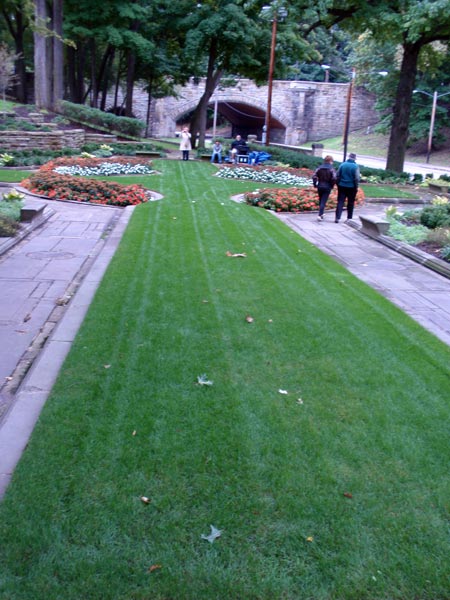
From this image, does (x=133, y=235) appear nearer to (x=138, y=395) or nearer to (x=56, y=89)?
(x=138, y=395)

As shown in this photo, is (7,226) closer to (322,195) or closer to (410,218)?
(322,195)

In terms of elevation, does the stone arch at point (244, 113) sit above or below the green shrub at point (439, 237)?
above

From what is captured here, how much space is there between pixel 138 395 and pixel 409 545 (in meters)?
2.31

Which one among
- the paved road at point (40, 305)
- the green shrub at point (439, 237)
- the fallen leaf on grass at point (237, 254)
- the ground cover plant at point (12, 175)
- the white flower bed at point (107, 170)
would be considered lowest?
the paved road at point (40, 305)

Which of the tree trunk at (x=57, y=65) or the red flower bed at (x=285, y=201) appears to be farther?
the tree trunk at (x=57, y=65)

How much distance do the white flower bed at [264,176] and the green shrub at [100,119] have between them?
37.1ft

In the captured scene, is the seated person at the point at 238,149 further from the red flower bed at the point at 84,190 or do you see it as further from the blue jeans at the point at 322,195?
the blue jeans at the point at 322,195

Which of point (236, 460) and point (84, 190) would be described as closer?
point (236, 460)

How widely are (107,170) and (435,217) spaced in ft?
36.8

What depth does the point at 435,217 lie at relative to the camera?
1304 centimetres

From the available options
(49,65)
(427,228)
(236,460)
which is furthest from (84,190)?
(49,65)

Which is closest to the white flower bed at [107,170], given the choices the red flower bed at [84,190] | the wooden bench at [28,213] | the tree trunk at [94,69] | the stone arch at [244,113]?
the red flower bed at [84,190]

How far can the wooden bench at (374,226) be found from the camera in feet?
40.5

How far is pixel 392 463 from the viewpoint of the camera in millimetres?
3980
